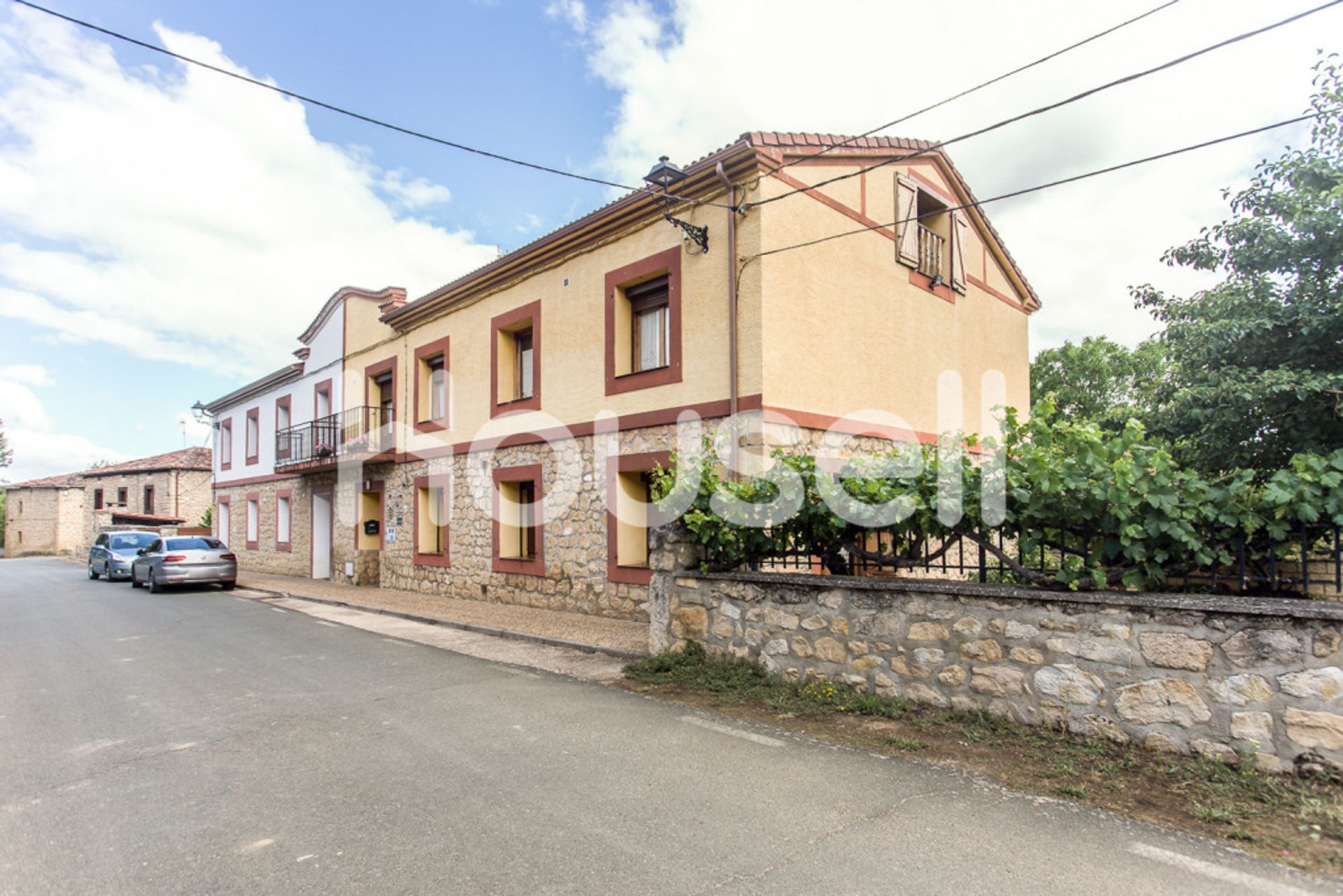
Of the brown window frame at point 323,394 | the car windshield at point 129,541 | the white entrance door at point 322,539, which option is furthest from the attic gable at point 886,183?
the car windshield at point 129,541

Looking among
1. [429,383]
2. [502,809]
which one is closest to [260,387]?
[429,383]

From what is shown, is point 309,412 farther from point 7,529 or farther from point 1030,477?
point 7,529

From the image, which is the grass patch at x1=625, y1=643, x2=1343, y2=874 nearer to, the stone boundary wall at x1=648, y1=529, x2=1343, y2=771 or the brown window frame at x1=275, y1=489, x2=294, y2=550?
the stone boundary wall at x1=648, y1=529, x2=1343, y2=771

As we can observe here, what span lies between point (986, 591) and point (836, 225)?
7253 millimetres

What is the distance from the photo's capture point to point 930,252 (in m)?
13.1

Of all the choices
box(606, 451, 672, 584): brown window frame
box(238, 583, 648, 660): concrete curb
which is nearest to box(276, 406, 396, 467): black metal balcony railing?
box(238, 583, 648, 660): concrete curb

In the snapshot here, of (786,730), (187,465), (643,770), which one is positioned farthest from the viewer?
(187,465)

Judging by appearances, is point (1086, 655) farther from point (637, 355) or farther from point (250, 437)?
point (250, 437)

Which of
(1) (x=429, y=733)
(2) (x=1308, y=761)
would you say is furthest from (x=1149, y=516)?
(1) (x=429, y=733)

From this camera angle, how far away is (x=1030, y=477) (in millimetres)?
4820

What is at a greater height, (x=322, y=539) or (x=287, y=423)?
(x=287, y=423)

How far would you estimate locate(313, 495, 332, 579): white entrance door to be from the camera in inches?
787

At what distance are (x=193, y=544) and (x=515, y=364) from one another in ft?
32.2

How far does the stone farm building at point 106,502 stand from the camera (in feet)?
125
